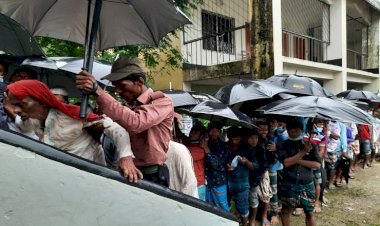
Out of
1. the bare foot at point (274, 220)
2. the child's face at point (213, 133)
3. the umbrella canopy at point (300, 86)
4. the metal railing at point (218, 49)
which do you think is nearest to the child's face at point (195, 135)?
the child's face at point (213, 133)

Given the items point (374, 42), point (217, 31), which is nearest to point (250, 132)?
point (217, 31)

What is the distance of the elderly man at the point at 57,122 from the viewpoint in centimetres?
171

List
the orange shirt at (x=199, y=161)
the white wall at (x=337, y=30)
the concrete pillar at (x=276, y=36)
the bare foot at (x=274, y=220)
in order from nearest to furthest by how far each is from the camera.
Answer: the orange shirt at (x=199, y=161), the bare foot at (x=274, y=220), the concrete pillar at (x=276, y=36), the white wall at (x=337, y=30)

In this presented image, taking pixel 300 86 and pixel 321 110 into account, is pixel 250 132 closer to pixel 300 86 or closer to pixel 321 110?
pixel 300 86

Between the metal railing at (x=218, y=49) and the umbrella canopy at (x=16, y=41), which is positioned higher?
the metal railing at (x=218, y=49)

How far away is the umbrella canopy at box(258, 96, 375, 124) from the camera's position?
3.35 m

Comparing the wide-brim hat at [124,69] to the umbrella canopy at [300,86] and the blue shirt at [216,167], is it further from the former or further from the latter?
the umbrella canopy at [300,86]

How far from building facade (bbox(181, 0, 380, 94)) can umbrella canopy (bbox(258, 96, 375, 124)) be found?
4046mm

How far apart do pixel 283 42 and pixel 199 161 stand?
695cm

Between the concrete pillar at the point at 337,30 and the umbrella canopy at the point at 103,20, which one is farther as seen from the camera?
the concrete pillar at the point at 337,30

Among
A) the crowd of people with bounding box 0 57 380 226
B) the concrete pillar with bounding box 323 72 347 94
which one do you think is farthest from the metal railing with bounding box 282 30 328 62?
the crowd of people with bounding box 0 57 380 226

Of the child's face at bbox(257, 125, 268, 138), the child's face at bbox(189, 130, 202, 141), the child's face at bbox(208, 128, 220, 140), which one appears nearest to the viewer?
the child's face at bbox(189, 130, 202, 141)

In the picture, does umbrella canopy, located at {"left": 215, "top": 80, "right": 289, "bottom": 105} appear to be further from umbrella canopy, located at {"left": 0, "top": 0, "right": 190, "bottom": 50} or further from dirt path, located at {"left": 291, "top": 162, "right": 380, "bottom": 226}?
dirt path, located at {"left": 291, "top": 162, "right": 380, "bottom": 226}

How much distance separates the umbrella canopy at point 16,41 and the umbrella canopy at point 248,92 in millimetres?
2421
